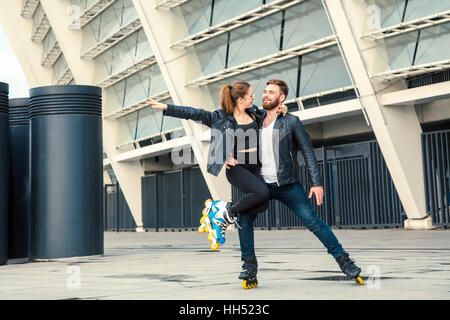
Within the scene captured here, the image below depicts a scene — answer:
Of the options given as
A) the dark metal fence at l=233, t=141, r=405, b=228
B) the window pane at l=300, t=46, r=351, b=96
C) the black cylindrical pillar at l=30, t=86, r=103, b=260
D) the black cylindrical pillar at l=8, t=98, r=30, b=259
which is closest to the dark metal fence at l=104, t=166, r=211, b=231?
the dark metal fence at l=233, t=141, r=405, b=228

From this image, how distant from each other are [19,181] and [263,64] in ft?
45.6

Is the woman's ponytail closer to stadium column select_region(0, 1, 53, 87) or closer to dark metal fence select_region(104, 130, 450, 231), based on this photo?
dark metal fence select_region(104, 130, 450, 231)

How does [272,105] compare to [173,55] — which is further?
[173,55]

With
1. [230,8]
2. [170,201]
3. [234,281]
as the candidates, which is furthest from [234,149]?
[170,201]

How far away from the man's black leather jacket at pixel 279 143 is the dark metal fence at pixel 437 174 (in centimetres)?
1535

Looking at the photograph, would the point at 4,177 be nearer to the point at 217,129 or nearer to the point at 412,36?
the point at 217,129

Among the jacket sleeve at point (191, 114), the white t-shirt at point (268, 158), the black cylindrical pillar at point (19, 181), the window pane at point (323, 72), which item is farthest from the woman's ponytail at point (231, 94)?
the window pane at point (323, 72)

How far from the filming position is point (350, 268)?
204 inches

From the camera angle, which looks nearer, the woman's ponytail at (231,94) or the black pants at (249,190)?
the black pants at (249,190)

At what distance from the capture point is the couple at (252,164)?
5.27 metres

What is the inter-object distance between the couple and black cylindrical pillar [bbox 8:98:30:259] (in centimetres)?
609

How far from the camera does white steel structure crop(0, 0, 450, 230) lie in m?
19.2

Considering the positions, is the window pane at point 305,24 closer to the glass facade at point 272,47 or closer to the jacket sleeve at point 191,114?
the glass facade at point 272,47

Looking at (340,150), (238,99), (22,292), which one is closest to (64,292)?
(22,292)
